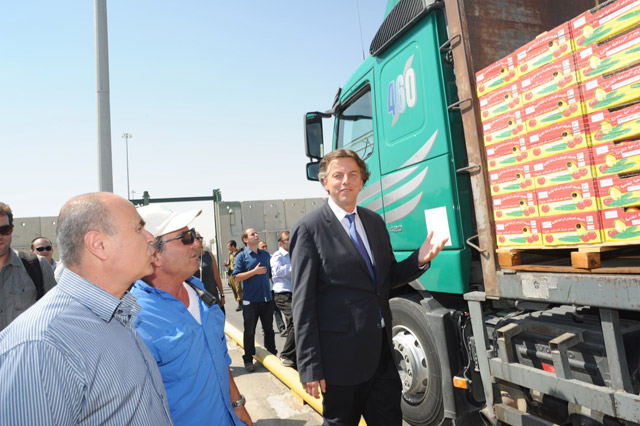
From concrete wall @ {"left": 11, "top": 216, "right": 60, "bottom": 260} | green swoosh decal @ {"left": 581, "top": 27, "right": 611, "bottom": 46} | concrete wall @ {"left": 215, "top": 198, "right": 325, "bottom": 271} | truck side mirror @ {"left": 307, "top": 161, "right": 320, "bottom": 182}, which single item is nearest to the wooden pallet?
green swoosh decal @ {"left": 581, "top": 27, "right": 611, "bottom": 46}

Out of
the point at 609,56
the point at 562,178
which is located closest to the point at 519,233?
the point at 562,178

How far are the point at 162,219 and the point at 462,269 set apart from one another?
6.90 ft

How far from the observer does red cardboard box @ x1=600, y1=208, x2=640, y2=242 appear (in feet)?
6.31

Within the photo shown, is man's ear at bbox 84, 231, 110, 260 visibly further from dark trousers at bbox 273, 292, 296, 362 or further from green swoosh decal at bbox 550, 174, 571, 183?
dark trousers at bbox 273, 292, 296, 362

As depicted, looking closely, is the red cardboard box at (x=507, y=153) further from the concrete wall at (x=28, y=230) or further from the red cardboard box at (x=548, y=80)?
the concrete wall at (x=28, y=230)

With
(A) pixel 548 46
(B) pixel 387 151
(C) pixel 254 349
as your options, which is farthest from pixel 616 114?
(C) pixel 254 349

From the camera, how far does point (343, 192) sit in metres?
2.58

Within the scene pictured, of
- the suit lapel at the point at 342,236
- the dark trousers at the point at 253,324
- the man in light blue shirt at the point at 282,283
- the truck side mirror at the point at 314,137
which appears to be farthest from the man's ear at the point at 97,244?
the man in light blue shirt at the point at 282,283

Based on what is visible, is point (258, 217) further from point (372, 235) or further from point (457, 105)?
point (372, 235)

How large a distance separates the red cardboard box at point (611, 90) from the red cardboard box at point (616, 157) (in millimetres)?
187

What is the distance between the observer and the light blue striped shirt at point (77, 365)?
3.21 feet

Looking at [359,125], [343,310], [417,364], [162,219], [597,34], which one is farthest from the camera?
[359,125]

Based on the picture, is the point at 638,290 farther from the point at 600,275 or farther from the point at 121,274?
the point at 121,274

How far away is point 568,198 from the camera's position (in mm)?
2205
